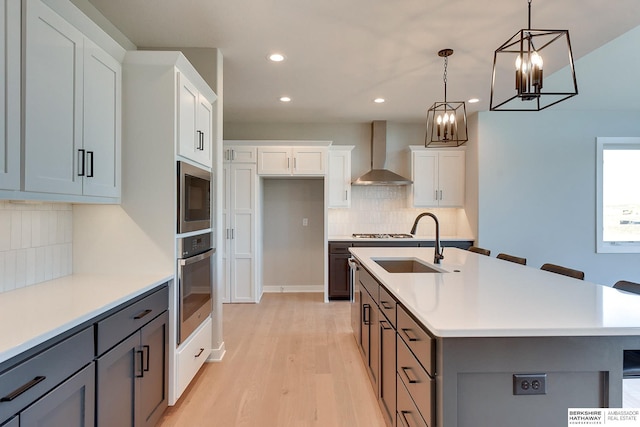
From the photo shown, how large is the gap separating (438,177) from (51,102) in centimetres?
463

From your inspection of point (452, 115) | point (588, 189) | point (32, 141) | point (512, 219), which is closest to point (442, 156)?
point (512, 219)

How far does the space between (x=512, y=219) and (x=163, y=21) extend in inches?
181

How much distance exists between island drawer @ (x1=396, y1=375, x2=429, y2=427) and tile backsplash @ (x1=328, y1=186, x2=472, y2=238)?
146 inches

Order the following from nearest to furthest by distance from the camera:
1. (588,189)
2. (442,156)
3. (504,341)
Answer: (504,341) → (588,189) → (442,156)

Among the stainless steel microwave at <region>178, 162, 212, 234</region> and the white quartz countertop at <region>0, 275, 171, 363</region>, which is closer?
the white quartz countertop at <region>0, 275, 171, 363</region>

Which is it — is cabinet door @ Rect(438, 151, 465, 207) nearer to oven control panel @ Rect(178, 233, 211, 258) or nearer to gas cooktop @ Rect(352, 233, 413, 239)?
gas cooktop @ Rect(352, 233, 413, 239)

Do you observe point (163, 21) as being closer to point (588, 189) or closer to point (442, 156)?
point (442, 156)

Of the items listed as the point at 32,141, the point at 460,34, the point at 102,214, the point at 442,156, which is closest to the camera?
the point at 32,141

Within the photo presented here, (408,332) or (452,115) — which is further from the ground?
(452,115)

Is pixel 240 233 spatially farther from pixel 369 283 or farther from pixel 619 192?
pixel 619 192

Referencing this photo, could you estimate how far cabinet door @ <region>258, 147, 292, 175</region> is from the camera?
4699mm

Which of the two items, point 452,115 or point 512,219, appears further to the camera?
point 512,219

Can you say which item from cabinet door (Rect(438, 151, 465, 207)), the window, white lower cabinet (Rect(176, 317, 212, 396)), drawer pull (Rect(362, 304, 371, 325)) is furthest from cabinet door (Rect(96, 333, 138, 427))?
the window

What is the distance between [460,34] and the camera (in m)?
2.62
